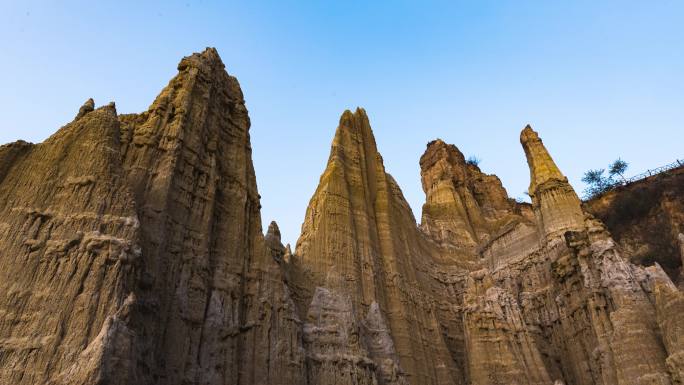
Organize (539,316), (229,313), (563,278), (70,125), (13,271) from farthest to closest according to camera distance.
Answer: (539,316)
(563,278)
(229,313)
(70,125)
(13,271)

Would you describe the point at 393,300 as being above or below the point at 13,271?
above

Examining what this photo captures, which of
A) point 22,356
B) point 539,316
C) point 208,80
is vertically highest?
point 208,80

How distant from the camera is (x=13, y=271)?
36.3ft

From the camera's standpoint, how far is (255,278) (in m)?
18.3

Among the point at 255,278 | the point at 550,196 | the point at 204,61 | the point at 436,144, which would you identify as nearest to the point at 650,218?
the point at 550,196

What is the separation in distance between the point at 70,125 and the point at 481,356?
2349cm

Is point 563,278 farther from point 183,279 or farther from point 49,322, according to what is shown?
point 49,322

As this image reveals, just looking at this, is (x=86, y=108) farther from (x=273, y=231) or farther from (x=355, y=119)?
(x=355, y=119)

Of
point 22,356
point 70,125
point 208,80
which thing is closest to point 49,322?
point 22,356

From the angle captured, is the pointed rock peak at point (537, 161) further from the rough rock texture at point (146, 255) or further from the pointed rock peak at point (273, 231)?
the rough rock texture at point (146, 255)

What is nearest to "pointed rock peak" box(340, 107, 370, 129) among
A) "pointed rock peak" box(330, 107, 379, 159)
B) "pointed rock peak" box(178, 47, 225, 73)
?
"pointed rock peak" box(330, 107, 379, 159)

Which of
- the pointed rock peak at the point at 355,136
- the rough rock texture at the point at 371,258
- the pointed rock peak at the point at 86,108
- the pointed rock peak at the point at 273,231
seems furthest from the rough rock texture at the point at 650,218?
the pointed rock peak at the point at 86,108

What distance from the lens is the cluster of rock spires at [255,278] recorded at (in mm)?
11219

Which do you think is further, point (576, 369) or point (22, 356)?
point (576, 369)
